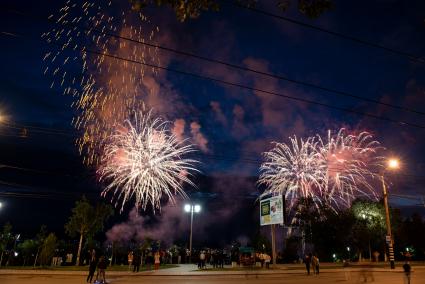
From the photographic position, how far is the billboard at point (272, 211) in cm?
3950

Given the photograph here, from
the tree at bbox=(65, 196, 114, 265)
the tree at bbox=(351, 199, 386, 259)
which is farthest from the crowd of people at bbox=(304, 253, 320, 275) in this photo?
the tree at bbox=(351, 199, 386, 259)

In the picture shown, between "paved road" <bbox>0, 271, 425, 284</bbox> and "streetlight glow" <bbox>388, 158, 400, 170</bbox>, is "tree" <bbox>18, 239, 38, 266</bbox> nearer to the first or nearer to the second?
"paved road" <bbox>0, 271, 425, 284</bbox>

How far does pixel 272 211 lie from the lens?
4084 cm

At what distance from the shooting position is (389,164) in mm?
30875

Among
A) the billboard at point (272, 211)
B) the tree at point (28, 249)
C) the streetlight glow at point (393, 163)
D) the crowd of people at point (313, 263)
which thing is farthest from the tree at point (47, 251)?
the streetlight glow at point (393, 163)

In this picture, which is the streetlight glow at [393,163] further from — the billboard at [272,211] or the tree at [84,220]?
the tree at [84,220]

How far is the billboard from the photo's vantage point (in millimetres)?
39500

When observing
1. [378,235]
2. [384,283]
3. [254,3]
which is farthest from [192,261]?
[254,3]

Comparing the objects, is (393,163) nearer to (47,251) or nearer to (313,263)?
(313,263)

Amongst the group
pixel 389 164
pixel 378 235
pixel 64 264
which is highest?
pixel 389 164

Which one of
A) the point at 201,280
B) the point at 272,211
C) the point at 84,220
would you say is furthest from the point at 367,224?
the point at 201,280

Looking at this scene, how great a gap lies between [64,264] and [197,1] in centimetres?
4215

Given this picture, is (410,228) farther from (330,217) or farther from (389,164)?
(389,164)

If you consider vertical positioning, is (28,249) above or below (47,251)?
above
